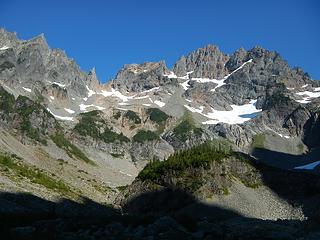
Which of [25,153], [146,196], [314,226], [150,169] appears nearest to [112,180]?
[25,153]

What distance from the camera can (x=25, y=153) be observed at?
170 meters

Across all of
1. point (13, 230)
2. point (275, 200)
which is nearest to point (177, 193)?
point (275, 200)

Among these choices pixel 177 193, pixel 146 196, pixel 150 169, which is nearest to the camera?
pixel 177 193

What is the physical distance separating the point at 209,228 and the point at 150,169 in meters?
92.6

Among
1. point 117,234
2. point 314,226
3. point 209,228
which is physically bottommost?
point 117,234

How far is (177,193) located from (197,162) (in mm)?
12315

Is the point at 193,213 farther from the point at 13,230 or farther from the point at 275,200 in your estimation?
the point at 13,230

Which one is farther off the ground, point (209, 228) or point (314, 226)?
point (314, 226)

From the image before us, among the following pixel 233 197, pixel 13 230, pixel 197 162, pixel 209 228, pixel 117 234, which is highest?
pixel 197 162

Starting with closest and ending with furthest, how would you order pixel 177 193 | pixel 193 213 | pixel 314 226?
pixel 314 226, pixel 193 213, pixel 177 193

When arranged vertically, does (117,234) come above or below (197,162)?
below

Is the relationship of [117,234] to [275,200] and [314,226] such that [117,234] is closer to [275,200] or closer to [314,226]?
[314,226]

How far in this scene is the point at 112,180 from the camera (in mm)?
199500

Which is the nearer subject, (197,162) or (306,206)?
(306,206)
